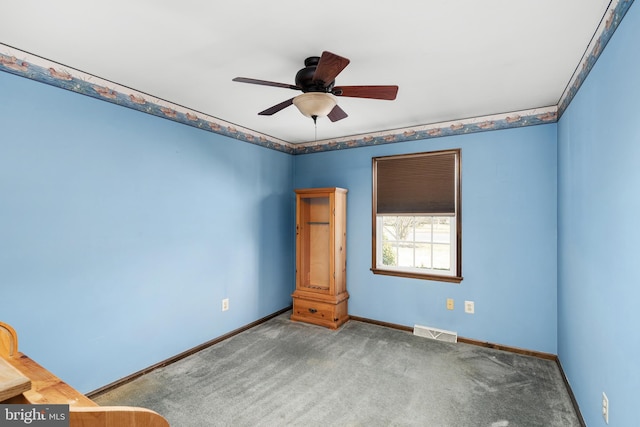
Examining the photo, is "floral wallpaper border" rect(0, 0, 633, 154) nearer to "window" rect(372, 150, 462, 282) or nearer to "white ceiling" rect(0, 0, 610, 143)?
"white ceiling" rect(0, 0, 610, 143)

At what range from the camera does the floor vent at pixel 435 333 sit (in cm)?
346

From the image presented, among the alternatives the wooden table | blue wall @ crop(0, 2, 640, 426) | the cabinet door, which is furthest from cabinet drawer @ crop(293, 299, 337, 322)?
the wooden table

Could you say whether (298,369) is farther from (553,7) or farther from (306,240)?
(553,7)

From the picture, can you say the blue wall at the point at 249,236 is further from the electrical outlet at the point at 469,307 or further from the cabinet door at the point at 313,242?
the cabinet door at the point at 313,242

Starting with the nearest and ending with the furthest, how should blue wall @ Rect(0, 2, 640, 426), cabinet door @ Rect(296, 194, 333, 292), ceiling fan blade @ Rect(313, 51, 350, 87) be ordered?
ceiling fan blade @ Rect(313, 51, 350, 87)
blue wall @ Rect(0, 2, 640, 426)
cabinet door @ Rect(296, 194, 333, 292)

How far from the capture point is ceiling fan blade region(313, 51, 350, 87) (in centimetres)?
159

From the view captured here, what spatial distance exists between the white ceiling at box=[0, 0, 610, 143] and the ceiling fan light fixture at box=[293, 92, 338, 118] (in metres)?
0.31

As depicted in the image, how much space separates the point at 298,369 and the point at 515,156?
2.91 meters

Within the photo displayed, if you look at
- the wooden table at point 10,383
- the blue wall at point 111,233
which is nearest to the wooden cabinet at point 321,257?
the blue wall at point 111,233

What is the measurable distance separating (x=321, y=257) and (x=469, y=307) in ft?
5.92

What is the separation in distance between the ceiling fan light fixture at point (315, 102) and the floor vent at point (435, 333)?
9.01 feet

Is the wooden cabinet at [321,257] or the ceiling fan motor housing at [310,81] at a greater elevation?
the ceiling fan motor housing at [310,81]

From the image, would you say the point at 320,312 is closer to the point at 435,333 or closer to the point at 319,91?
the point at 435,333

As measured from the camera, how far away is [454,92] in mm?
2705
